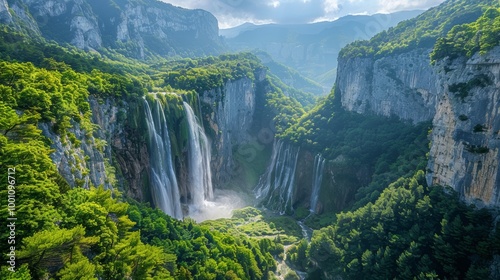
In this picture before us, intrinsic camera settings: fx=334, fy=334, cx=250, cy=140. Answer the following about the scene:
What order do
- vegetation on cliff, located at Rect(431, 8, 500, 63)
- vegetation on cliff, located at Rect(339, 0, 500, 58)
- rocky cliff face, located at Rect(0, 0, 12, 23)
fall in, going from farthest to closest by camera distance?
1. rocky cliff face, located at Rect(0, 0, 12, 23)
2. vegetation on cliff, located at Rect(339, 0, 500, 58)
3. vegetation on cliff, located at Rect(431, 8, 500, 63)

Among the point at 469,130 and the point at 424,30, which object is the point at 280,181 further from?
the point at 424,30

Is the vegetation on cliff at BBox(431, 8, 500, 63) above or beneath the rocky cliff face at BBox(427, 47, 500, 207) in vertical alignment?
above

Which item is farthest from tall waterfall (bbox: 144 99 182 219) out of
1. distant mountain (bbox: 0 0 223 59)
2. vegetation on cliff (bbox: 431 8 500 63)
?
distant mountain (bbox: 0 0 223 59)

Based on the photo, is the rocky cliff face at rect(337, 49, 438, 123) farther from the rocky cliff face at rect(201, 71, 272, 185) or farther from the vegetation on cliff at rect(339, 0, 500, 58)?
the rocky cliff face at rect(201, 71, 272, 185)

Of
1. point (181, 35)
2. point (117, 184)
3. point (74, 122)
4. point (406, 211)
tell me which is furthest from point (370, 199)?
point (181, 35)

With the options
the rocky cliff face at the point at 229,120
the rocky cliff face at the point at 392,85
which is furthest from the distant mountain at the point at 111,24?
the rocky cliff face at the point at 392,85

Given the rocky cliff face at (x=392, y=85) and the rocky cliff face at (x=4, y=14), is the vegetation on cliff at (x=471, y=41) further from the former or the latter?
the rocky cliff face at (x=4, y=14)
